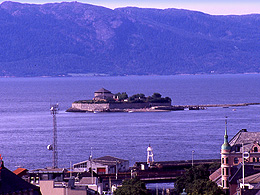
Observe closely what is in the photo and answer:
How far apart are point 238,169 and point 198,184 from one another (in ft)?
10.4

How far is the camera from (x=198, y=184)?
35.6 meters

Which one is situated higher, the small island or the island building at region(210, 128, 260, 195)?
the small island

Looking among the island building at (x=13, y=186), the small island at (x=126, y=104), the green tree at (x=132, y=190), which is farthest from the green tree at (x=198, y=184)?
the small island at (x=126, y=104)

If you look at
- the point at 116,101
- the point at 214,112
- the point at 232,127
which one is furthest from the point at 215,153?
the point at 116,101

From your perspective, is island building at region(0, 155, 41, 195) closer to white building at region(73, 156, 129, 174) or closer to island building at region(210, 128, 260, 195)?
island building at region(210, 128, 260, 195)

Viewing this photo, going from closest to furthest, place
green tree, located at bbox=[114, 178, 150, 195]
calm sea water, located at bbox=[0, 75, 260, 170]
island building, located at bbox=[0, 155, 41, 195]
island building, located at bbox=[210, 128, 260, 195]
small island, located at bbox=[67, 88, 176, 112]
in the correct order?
island building, located at bbox=[0, 155, 41, 195] → island building, located at bbox=[210, 128, 260, 195] → green tree, located at bbox=[114, 178, 150, 195] → calm sea water, located at bbox=[0, 75, 260, 170] → small island, located at bbox=[67, 88, 176, 112]

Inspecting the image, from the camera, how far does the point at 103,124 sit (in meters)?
122

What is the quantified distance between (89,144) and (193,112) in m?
62.6

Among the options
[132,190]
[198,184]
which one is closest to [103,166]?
[198,184]

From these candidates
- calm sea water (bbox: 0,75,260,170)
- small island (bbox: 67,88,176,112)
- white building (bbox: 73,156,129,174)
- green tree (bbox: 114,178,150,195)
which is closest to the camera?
green tree (bbox: 114,178,150,195)

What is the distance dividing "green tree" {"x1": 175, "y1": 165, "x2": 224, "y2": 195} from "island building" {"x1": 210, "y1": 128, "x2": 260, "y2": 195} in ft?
2.37

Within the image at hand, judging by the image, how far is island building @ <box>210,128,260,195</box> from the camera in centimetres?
3416

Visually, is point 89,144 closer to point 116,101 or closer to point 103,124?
point 103,124

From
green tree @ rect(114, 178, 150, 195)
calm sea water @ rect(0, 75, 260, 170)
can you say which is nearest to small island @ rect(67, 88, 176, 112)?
calm sea water @ rect(0, 75, 260, 170)
